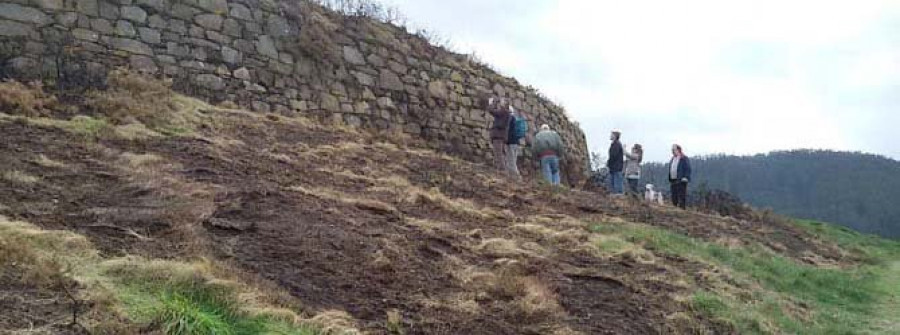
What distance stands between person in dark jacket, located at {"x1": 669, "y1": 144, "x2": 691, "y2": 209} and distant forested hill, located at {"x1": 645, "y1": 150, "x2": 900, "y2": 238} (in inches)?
654

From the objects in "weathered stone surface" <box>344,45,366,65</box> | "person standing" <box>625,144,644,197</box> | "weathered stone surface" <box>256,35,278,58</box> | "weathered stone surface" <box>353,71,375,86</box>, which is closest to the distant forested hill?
"person standing" <box>625,144,644,197</box>

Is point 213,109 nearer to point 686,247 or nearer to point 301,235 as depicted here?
point 301,235

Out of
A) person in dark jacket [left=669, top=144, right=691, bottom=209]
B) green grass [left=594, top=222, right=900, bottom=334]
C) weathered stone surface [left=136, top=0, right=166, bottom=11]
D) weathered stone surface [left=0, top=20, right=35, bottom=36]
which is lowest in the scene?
green grass [left=594, top=222, right=900, bottom=334]

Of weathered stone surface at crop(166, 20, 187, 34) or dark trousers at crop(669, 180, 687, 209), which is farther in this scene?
dark trousers at crop(669, 180, 687, 209)

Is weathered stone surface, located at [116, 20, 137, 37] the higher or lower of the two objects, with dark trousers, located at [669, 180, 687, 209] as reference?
Answer: higher

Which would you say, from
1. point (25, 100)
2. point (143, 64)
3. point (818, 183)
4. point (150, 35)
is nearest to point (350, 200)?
point (25, 100)

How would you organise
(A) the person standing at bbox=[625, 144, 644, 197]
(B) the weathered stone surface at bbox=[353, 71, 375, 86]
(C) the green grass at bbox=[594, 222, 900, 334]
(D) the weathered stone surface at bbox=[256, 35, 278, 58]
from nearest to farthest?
(C) the green grass at bbox=[594, 222, 900, 334] → (D) the weathered stone surface at bbox=[256, 35, 278, 58] → (B) the weathered stone surface at bbox=[353, 71, 375, 86] → (A) the person standing at bbox=[625, 144, 644, 197]

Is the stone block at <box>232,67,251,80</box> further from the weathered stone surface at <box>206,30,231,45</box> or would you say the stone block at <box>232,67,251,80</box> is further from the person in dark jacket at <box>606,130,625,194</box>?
the person in dark jacket at <box>606,130,625,194</box>

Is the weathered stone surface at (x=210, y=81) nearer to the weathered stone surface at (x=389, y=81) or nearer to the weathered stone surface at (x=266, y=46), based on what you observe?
the weathered stone surface at (x=266, y=46)

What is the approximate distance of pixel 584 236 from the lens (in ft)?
25.0

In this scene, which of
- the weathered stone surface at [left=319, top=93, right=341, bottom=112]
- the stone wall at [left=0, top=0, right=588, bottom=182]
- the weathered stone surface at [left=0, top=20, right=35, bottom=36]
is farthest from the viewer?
the weathered stone surface at [left=319, top=93, right=341, bottom=112]

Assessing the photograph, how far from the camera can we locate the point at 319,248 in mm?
5188

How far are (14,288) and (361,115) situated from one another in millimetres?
9208

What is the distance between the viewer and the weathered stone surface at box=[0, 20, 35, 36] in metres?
9.36
